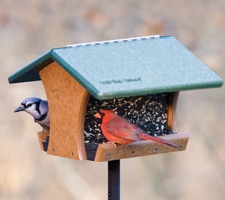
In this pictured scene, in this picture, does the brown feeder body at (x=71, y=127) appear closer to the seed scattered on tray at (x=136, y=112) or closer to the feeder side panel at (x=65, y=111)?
the feeder side panel at (x=65, y=111)

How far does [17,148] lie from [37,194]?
0.41 metres

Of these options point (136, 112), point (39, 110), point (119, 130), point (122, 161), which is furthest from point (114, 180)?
point (122, 161)

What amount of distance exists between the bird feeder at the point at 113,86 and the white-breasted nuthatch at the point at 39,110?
0.24ft

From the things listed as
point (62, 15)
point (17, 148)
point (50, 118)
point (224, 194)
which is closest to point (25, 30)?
point (62, 15)

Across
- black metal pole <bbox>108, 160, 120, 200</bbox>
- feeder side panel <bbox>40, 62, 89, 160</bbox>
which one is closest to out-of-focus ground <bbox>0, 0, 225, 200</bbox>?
feeder side panel <bbox>40, 62, 89, 160</bbox>

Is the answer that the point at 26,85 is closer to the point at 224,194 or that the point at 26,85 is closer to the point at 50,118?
the point at 224,194

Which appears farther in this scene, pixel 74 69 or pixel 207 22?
pixel 207 22

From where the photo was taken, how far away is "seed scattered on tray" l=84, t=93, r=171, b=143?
564 centimetres

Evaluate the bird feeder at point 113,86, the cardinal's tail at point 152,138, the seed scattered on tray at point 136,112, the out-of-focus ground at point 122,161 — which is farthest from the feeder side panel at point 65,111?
the out-of-focus ground at point 122,161

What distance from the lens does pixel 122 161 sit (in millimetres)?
9031

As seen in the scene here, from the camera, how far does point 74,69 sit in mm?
5270

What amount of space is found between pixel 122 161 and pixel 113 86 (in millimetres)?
3900

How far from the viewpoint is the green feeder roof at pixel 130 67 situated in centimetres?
520

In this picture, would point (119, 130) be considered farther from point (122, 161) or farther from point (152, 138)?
point (122, 161)
